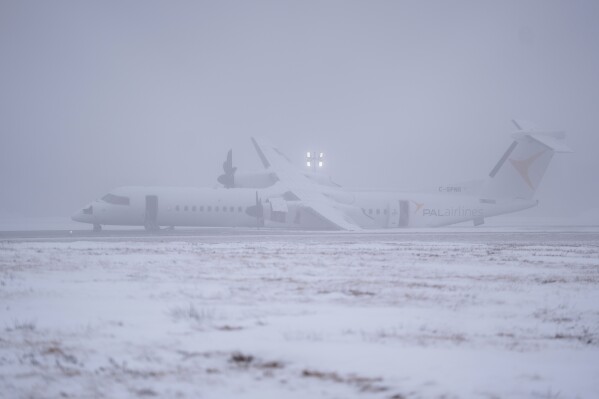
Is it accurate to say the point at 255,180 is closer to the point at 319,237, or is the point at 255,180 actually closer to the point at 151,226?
the point at 151,226

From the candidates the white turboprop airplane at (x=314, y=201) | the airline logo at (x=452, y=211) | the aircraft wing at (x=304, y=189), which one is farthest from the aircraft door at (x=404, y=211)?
the aircraft wing at (x=304, y=189)

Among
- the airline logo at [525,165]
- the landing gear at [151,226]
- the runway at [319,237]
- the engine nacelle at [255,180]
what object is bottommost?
the runway at [319,237]

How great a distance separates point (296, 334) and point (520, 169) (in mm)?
34523

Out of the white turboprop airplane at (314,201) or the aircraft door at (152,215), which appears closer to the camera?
the aircraft door at (152,215)

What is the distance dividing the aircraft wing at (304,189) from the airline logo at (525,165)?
42.5 ft

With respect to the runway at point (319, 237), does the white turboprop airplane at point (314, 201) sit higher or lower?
higher

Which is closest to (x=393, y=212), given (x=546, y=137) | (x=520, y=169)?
(x=520, y=169)

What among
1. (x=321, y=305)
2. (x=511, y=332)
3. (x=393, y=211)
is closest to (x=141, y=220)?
(x=393, y=211)

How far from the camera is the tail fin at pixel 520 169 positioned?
115 ft

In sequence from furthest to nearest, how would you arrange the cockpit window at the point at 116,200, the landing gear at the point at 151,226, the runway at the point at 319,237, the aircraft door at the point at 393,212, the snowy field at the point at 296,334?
the aircraft door at the point at 393,212 → the cockpit window at the point at 116,200 → the landing gear at the point at 151,226 → the runway at the point at 319,237 → the snowy field at the point at 296,334

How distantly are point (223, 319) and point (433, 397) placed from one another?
9.10 feet

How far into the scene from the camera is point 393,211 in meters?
34.2

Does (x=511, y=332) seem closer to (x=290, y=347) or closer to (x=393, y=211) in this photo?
(x=290, y=347)

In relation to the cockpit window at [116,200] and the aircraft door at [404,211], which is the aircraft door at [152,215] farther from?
the aircraft door at [404,211]
